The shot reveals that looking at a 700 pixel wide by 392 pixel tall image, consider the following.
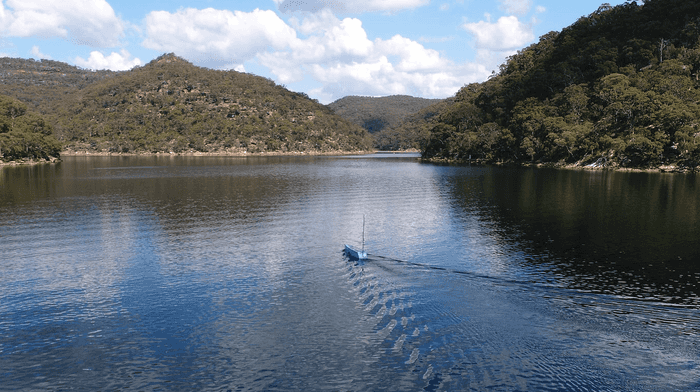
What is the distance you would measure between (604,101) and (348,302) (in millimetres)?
144082

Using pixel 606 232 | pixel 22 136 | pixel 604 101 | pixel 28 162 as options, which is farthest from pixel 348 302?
pixel 28 162

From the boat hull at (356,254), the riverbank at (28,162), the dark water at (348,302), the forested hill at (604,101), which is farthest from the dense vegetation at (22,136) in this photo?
the forested hill at (604,101)

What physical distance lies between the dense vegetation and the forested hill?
152 m

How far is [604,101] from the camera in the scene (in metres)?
136

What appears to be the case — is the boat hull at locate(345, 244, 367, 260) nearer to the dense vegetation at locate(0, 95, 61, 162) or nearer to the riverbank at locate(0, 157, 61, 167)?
the riverbank at locate(0, 157, 61, 167)

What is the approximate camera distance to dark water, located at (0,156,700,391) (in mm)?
15469

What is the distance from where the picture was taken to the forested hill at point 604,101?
10706 centimetres

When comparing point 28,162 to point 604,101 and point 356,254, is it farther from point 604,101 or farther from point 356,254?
point 604,101

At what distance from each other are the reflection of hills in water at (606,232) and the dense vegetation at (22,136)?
134355 millimetres

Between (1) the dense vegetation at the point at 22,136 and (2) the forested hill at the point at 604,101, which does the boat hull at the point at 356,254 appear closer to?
(2) the forested hill at the point at 604,101

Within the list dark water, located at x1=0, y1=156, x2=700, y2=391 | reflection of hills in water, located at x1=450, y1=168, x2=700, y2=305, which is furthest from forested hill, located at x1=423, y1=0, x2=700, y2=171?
dark water, located at x1=0, y1=156, x2=700, y2=391

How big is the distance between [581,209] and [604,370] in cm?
3952

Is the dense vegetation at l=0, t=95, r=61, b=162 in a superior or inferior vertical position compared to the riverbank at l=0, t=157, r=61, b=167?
superior

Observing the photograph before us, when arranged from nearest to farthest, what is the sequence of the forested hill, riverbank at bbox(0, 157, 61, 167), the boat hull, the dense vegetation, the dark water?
1. the dark water
2. the boat hull
3. the forested hill
4. riverbank at bbox(0, 157, 61, 167)
5. the dense vegetation
